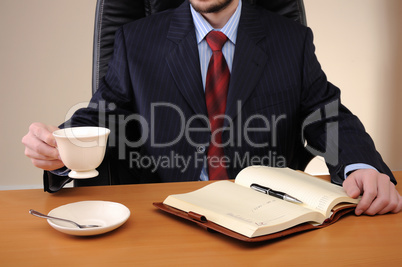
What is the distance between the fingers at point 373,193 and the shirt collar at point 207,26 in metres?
0.71

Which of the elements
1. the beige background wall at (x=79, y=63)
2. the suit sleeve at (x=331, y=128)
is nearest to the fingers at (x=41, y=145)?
the suit sleeve at (x=331, y=128)

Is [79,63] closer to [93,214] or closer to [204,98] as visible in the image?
[204,98]

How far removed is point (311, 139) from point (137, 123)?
0.61 meters

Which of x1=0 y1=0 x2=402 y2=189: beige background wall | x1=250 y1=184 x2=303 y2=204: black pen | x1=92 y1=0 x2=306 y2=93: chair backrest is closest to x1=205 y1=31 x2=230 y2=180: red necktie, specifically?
x1=92 y1=0 x2=306 y2=93: chair backrest

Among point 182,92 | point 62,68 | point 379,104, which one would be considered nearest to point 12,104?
point 62,68

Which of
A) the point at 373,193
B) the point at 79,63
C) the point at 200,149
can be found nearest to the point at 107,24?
the point at 200,149

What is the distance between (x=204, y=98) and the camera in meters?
1.49

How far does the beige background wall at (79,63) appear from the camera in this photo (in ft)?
9.15

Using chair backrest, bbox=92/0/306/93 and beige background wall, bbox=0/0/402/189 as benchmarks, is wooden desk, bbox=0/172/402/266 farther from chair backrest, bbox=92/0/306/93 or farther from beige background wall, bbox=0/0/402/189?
beige background wall, bbox=0/0/402/189

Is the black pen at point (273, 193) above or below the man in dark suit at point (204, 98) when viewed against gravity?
below

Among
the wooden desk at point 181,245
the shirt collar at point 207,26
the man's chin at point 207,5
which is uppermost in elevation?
the man's chin at point 207,5

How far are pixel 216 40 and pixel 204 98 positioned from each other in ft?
0.69

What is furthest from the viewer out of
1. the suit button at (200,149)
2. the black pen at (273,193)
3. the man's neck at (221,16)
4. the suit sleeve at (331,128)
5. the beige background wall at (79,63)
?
the beige background wall at (79,63)

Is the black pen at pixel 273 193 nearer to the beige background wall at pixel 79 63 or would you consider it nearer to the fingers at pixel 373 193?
the fingers at pixel 373 193
